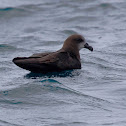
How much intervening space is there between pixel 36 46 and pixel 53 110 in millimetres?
6683

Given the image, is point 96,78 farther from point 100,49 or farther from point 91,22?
point 91,22

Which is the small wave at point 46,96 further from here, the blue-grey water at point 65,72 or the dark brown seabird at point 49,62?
the dark brown seabird at point 49,62

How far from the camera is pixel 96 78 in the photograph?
9.38 meters

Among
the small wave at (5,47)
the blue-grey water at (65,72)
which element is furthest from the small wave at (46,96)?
the small wave at (5,47)

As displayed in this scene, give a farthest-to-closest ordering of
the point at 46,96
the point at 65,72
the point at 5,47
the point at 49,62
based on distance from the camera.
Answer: the point at 5,47, the point at 65,72, the point at 49,62, the point at 46,96

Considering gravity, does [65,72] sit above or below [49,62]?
below

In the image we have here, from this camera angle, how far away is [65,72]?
31.4 ft

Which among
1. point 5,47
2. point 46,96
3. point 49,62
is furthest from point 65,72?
point 5,47

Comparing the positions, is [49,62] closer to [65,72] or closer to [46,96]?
[65,72]

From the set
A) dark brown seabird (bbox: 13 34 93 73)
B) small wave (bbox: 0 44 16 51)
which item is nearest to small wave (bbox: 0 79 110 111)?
dark brown seabird (bbox: 13 34 93 73)

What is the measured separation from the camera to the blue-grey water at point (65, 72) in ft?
22.6

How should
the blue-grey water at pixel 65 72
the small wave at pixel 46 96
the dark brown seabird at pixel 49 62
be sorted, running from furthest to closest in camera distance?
1. the dark brown seabird at pixel 49 62
2. the small wave at pixel 46 96
3. the blue-grey water at pixel 65 72

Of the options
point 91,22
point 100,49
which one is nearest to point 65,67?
point 100,49

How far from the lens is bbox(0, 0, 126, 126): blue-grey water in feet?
22.6
